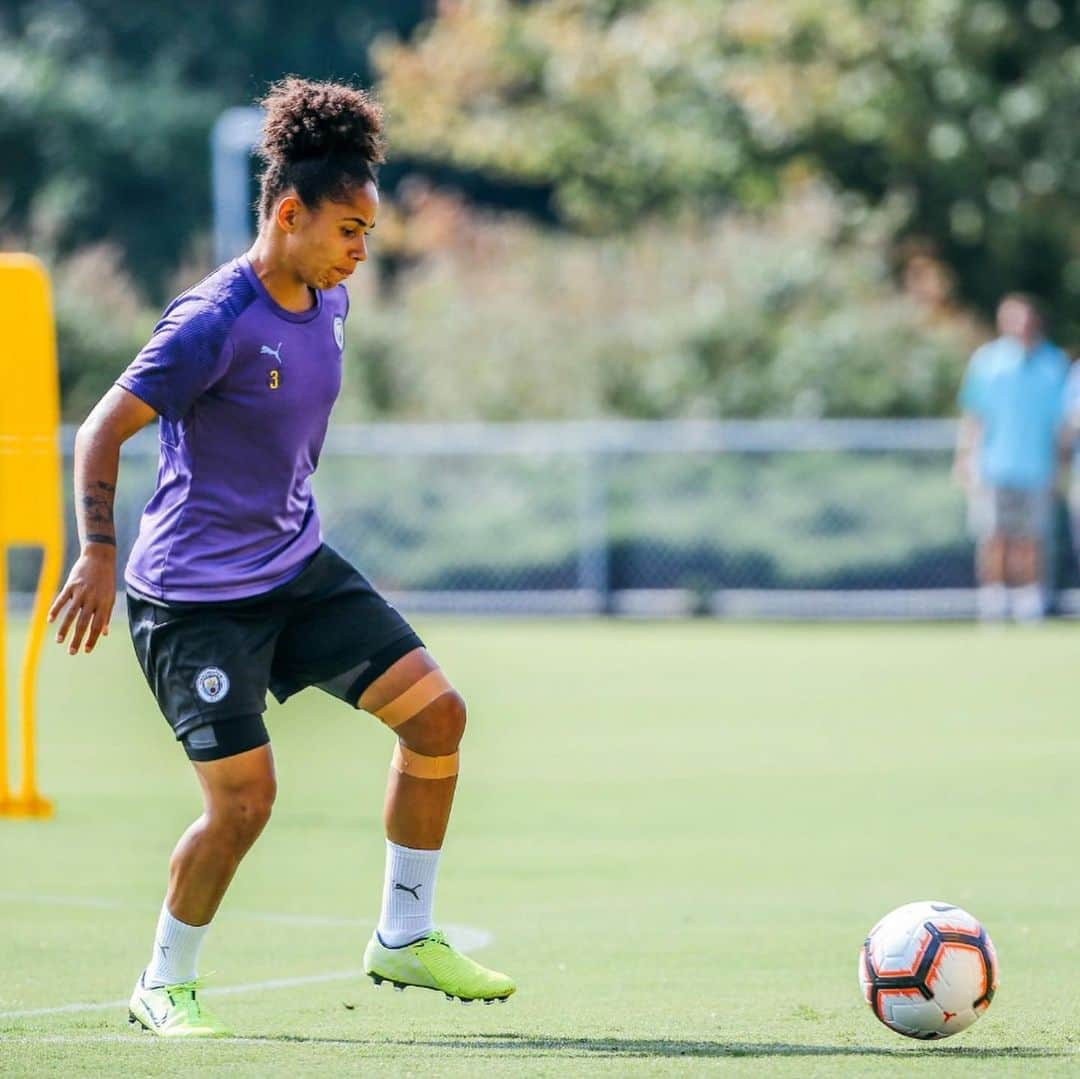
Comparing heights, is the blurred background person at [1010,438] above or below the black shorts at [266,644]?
below

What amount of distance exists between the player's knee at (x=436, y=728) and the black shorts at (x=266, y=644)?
15cm

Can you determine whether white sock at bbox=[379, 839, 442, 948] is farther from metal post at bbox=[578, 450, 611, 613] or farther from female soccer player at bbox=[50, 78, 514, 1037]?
metal post at bbox=[578, 450, 611, 613]

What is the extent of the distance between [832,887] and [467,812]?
249 centimetres

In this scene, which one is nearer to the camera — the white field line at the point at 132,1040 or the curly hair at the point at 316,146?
the white field line at the point at 132,1040

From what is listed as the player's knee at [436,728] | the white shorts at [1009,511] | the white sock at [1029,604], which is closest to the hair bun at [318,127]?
the player's knee at [436,728]

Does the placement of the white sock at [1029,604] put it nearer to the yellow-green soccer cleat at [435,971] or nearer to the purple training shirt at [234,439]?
the yellow-green soccer cleat at [435,971]

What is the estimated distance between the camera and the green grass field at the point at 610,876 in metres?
5.53

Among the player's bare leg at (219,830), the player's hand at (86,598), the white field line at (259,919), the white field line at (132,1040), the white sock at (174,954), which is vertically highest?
the player's hand at (86,598)

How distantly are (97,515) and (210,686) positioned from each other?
1.62 ft

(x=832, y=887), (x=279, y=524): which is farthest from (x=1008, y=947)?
(x=279, y=524)

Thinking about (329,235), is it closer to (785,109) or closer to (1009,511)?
(1009,511)

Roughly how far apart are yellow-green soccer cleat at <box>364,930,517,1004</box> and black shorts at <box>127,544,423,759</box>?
65 cm

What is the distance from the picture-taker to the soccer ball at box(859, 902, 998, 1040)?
5.46 meters

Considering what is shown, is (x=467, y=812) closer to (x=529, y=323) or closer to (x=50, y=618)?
(x=50, y=618)
